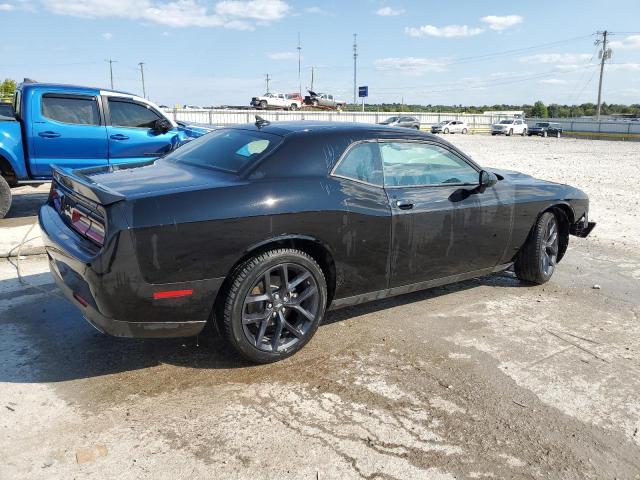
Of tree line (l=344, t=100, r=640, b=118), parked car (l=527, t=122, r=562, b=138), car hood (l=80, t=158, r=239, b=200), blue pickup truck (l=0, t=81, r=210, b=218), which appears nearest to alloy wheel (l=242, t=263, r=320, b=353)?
car hood (l=80, t=158, r=239, b=200)

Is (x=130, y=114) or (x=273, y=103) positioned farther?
(x=273, y=103)

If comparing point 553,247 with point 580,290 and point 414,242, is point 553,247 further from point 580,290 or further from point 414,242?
point 414,242

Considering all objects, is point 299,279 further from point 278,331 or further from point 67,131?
point 67,131

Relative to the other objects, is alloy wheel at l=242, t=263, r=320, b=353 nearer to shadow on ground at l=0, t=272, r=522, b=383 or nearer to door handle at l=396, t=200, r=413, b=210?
shadow on ground at l=0, t=272, r=522, b=383

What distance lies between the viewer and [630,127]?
47.8 meters

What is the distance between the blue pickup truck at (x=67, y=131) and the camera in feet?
25.2

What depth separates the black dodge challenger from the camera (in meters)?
3.07

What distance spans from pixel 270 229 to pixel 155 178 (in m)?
0.88

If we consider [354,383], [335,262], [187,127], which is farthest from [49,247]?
[187,127]

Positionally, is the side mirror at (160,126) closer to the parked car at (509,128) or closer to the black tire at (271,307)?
the black tire at (271,307)

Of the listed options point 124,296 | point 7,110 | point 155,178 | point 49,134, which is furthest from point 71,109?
point 124,296

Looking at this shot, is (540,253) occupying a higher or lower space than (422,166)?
lower

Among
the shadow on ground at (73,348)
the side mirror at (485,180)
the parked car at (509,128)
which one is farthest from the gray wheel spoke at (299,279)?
the parked car at (509,128)

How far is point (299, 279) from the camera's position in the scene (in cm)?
359
